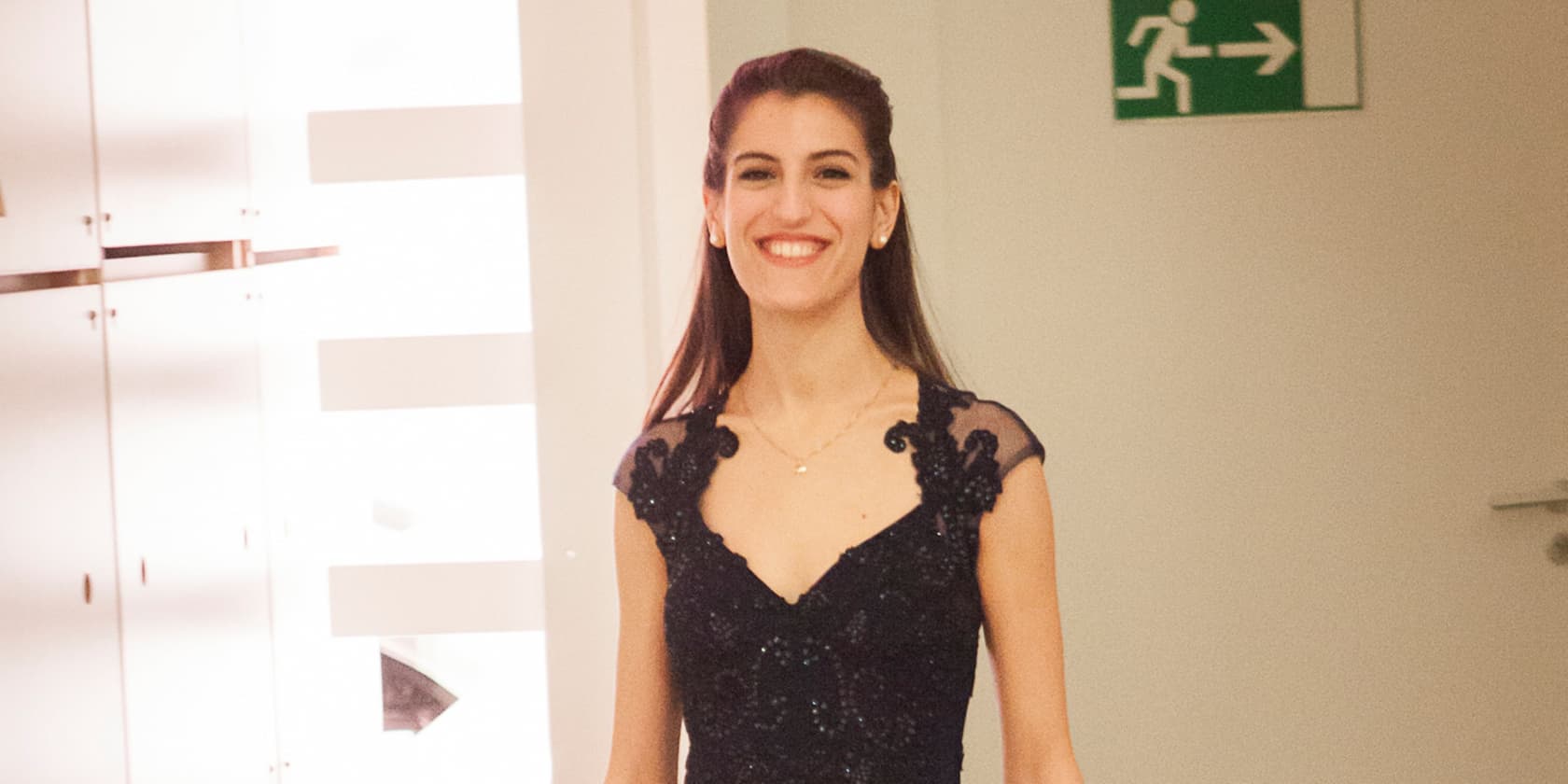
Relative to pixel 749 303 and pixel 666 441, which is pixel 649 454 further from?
pixel 749 303

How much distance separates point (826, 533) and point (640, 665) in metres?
0.26

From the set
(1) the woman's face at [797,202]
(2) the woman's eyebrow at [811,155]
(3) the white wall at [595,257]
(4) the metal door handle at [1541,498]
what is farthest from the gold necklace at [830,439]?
(4) the metal door handle at [1541,498]

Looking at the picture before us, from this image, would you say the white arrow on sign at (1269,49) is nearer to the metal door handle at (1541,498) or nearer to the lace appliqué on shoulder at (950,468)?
the metal door handle at (1541,498)

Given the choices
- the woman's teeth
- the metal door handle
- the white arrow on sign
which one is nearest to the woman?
the woman's teeth

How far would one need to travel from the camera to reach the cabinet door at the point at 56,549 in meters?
1.28

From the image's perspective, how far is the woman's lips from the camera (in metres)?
1.45

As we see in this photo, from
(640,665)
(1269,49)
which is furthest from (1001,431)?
(1269,49)

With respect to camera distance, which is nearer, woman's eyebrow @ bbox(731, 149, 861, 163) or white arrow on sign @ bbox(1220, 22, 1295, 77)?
woman's eyebrow @ bbox(731, 149, 861, 163)

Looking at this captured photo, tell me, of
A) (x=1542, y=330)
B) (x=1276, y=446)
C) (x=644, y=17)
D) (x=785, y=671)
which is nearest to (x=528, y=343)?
(x=644, y=17)

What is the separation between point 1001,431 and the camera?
150 centimetres

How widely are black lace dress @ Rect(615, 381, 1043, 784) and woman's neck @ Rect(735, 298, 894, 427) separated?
74 millimetres

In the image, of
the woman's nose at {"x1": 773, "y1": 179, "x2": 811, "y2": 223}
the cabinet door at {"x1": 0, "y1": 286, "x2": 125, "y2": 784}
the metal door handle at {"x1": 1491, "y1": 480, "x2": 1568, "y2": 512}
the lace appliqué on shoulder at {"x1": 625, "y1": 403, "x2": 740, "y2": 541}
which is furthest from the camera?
the metal door handle at {"x1": 1491, "y1": 480, "x2": 1568, "y2": 512}

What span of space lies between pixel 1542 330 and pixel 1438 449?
0.26 m

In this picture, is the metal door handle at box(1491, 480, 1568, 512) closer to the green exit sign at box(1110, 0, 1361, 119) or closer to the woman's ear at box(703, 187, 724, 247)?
the green exit sign at box(1110, 0, 1361, 119)
